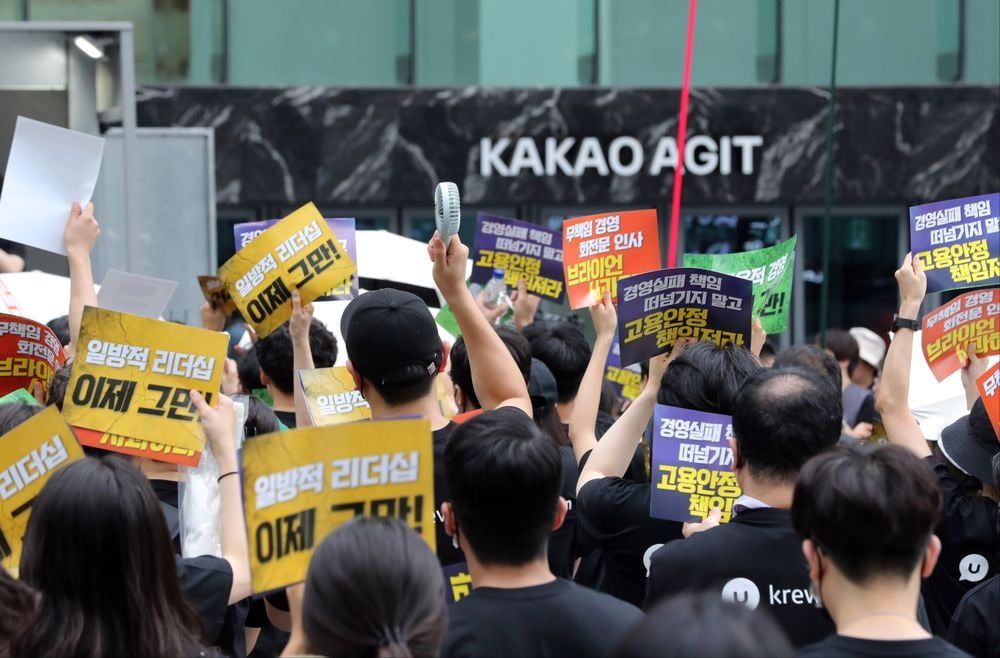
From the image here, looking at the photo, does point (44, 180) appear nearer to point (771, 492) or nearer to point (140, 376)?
point (140, 376)

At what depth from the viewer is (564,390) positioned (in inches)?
213

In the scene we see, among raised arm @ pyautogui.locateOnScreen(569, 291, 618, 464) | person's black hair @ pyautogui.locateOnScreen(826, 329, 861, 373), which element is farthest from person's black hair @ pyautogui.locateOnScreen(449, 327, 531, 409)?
person's black hair @ pyautogui.locateOnScreen(826, 329, 861, 373)

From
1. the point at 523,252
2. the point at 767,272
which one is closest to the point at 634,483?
the point at 767,272

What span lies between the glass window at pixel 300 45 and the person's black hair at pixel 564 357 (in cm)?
990

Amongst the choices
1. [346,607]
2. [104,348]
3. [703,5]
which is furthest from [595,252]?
[703,5]

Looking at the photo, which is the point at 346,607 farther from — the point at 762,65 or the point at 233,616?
the point at 762,65

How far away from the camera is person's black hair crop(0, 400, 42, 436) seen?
342 centimetres

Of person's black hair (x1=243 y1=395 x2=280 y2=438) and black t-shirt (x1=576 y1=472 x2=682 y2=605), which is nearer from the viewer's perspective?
black t-shirt (x1=576 y1=472 x2=682 y2=605)

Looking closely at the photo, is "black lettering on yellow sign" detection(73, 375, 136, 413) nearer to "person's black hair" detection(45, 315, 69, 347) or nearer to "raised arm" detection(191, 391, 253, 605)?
"raised arm" detection(191, 391, 253, 605)

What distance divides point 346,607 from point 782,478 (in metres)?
1.28

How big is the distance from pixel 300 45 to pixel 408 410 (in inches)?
464

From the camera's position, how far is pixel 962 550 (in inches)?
152

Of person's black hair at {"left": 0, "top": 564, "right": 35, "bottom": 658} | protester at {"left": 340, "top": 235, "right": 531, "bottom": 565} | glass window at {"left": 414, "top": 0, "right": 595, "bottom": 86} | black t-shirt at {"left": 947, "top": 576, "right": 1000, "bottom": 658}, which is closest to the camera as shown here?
person's black hair at {"left": 0, "top": 564, "right": 35, "bottom": 658}

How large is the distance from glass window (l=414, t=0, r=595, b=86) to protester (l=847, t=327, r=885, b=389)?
20.3ft
